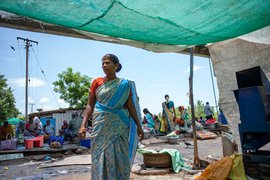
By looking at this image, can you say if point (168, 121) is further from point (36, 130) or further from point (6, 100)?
point (6, 100)

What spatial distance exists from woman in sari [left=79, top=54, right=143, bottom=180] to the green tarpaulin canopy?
517 millimetres

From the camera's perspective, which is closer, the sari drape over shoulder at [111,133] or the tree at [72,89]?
the sari drape over shoulder at [111,133]

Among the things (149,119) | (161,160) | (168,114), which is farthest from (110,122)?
(149,119)

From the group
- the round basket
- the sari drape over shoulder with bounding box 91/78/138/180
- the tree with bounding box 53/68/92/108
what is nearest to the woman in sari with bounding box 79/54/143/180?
the sari drape over shoulder with bounding box 91/78/138/180

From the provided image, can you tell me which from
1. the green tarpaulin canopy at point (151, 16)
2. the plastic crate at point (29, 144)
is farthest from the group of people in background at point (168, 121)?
the green tarpaulin canopy at point (151, 16)

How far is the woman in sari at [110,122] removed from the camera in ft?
7.45

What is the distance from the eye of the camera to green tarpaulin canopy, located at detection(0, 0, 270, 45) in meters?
2.15

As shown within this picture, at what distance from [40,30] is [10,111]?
104ft

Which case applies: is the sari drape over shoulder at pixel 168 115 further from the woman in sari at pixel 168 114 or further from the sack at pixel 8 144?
the sack at pixel 8 144

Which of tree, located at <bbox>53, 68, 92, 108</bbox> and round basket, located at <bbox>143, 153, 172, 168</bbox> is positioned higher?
tree, located at <bbox>53, 68, 92, 108</bbox>

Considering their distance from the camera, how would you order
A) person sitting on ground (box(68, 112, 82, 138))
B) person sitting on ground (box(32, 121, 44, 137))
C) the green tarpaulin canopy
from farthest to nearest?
person sitting on ground (box(32, 121, 44, 137)), person sitting on ground (box(68, 112, 82, 138)), the green tarpaulin canopy

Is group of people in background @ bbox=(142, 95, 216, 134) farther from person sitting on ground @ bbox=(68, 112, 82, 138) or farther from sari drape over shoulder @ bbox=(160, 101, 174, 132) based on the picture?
person sitting on ground @ bbox=(68, 112, 82, 138)

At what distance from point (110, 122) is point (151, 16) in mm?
1356

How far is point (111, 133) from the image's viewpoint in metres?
2.34
